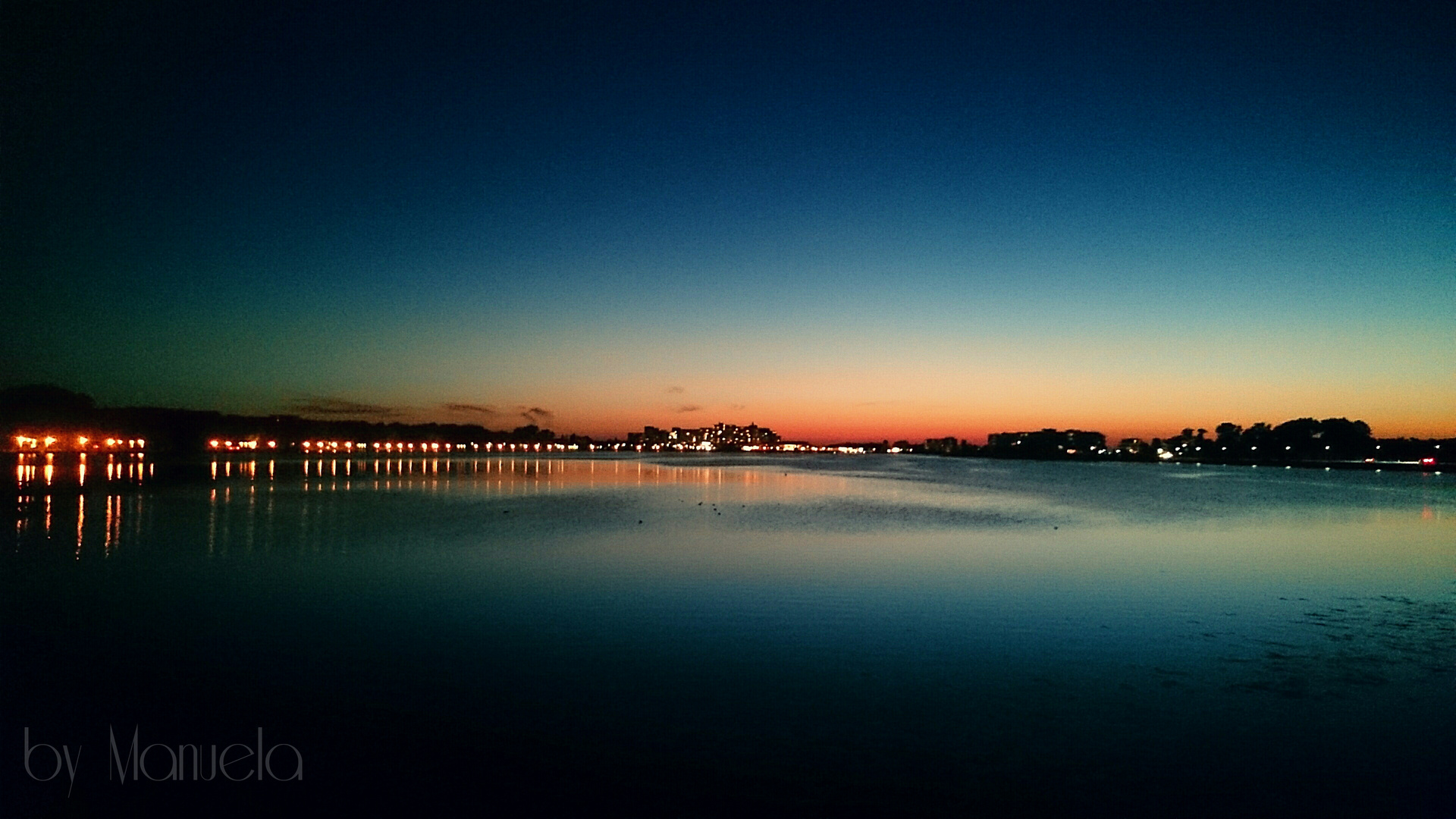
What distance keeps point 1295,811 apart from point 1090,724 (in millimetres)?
2128

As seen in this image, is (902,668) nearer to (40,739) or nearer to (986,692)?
(986,692)

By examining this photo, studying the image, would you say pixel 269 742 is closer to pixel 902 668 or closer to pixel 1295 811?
pixel 902 668

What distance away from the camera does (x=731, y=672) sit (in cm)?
1093

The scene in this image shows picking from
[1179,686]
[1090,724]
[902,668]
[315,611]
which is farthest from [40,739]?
[1179,686]

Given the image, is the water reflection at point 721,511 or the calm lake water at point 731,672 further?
the water reflection at point 721,511

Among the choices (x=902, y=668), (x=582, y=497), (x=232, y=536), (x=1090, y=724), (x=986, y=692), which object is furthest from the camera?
(x=582, y=497)

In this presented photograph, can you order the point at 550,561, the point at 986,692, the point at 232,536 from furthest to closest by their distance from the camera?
the point at 232,536 → the point at 550,561 → the point at 986,692

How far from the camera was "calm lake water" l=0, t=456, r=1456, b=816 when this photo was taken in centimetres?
743

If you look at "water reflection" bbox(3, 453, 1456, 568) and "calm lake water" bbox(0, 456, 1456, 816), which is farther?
"water reflection" bbox(3, 453, 1456, 568)

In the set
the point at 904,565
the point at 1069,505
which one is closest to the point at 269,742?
the point at 904,565

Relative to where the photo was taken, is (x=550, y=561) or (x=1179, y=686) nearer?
(x=1179, y=686)

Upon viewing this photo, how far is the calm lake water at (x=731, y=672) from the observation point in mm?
7434

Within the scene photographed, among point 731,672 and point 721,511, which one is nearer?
point 731,672

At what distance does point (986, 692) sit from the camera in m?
10.2
